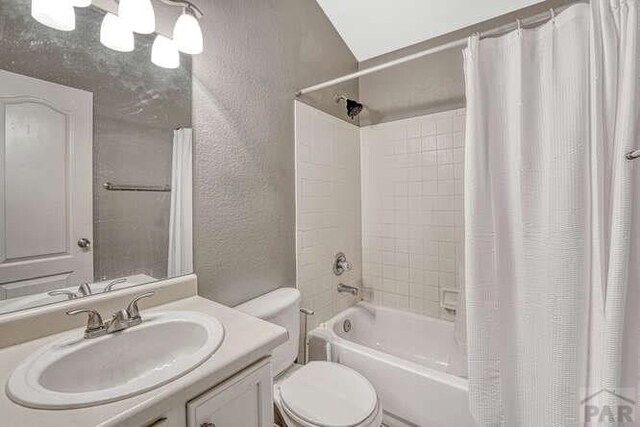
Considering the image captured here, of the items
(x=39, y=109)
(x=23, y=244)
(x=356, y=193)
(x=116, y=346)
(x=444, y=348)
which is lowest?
(x=444, y=348)

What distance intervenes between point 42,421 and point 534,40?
1.82m

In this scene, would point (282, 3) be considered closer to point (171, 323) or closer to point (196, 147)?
point (196, 147)

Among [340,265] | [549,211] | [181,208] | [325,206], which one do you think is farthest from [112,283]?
[549,211]

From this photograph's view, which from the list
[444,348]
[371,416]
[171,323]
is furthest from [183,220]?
[444,348]

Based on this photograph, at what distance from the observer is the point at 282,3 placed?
1.68 m

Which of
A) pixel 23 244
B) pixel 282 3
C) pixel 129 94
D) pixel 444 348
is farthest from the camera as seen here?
pixel 444 348

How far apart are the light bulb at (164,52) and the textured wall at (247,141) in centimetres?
9

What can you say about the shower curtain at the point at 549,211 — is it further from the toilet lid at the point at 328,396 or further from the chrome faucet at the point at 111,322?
the chrome faucet at the point at 111,322

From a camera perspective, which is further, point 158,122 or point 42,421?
point 158,122

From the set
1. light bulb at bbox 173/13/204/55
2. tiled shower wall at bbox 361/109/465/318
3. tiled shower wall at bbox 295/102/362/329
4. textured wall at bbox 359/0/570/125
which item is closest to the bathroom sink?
tiled shower wall at bbox 295/102/362/329

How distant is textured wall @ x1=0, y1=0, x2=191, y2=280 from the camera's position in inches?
34.0

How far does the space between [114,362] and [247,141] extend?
3.41 feet

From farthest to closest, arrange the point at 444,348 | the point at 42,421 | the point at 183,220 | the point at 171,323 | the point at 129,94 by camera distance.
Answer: the point at 444,348
the point at 183,220
the point at 129,94
the point at 171,323
the point at 42,421

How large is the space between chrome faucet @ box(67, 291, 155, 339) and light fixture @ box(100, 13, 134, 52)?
89 centimetres
